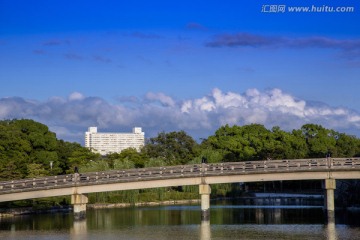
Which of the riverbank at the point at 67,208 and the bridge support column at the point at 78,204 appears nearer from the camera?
the bridge support column at the point at 78,204

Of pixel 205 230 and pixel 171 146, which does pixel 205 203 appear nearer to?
pixel 205 230

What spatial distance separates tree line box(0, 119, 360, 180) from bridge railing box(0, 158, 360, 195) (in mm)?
20178

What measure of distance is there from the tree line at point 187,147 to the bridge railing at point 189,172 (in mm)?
20178

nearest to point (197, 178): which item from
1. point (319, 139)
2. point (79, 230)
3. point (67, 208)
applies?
point (79, 230)

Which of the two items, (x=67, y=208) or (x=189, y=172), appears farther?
(x=67, y=208)

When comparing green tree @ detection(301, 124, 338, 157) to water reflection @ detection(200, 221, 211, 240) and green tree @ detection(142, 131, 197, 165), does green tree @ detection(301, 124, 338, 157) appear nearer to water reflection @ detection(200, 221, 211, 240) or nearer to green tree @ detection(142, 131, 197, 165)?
green tree @ detection(142, 131, 197, 165)

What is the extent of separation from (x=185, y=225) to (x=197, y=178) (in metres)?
6.72

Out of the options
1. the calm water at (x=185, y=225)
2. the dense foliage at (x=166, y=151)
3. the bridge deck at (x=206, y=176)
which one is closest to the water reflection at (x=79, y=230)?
the calm water at (x=185, y=225)

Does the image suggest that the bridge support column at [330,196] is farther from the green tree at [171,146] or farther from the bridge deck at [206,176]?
the green tree at [171,146]

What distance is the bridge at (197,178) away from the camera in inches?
2322

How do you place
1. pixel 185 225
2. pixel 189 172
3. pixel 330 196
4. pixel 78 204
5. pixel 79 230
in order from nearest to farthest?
pixel 79 230, pixel 185 225, pixel 330 196, pixel 78 204, pixel 189 172

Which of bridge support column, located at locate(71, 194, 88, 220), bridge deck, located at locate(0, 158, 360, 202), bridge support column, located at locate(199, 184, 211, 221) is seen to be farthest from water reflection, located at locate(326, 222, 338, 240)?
bridge support column, located at locate(71, 194, 88, 220)

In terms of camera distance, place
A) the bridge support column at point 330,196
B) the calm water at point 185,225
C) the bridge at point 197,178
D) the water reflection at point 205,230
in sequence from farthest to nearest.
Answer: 1. the bridge at point 197,178
2. the bridge support column at point 330,196
3. the calm water at point 185,225
4. the water reflection at point 205,230

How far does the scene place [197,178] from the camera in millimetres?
60250
